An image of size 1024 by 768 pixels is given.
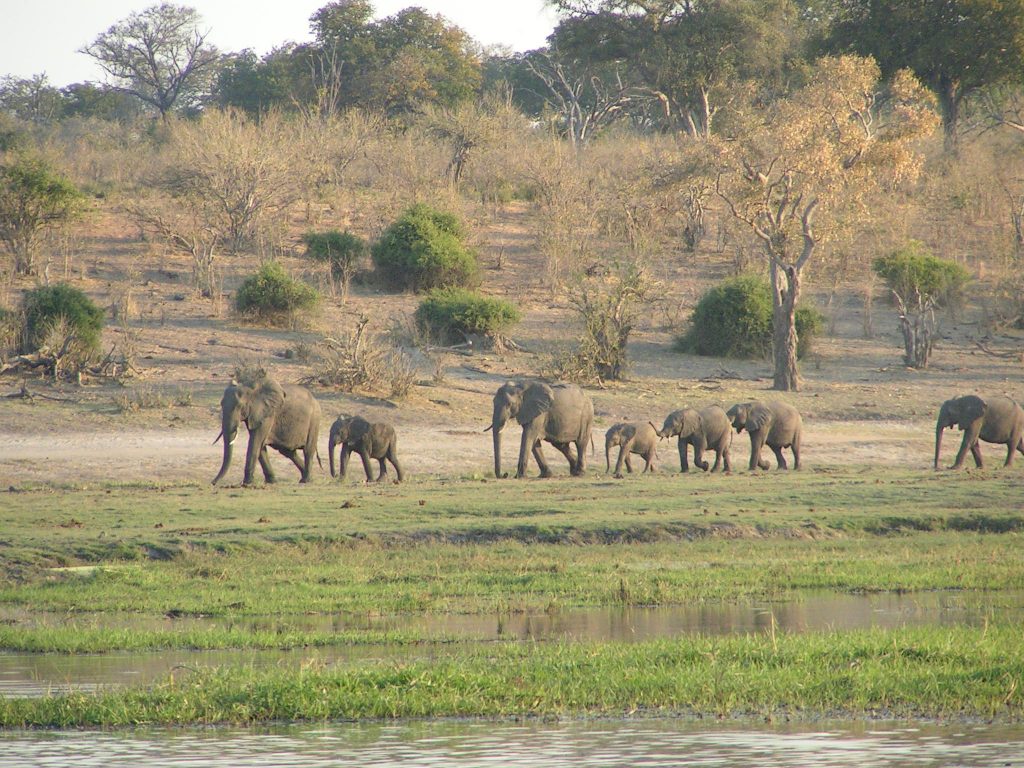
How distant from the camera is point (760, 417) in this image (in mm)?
21297

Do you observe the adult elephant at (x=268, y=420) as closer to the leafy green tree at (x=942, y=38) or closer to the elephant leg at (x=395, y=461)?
the elephant leg at (x=395, y=461)

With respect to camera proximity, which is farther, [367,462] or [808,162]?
[808,162]

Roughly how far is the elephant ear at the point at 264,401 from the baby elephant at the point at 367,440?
0.95m

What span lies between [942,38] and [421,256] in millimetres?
19333

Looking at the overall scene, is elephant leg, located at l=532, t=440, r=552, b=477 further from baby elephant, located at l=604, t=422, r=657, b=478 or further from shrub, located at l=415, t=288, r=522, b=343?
shrub, located at l=415, t=288, r=522, b=343

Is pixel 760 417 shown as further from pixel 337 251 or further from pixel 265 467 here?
pixel 337 251

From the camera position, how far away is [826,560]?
528 inches

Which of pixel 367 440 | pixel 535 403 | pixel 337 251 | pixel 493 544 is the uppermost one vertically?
pixel 337 251

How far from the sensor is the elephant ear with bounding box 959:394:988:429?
20.9m

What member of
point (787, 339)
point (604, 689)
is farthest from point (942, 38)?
point (604, 689)

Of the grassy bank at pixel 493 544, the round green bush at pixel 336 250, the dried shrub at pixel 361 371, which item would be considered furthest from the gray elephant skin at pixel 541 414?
the round green bush at pixel 336 250

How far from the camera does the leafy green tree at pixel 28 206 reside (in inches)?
1187

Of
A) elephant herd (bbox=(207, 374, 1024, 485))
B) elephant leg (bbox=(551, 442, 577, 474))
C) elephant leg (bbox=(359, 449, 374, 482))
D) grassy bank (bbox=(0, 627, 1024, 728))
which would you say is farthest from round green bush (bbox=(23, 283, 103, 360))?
grassy bank (bbox=(0, 627, 1024, 728))

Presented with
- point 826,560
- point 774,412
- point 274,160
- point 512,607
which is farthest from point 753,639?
point 274,160
